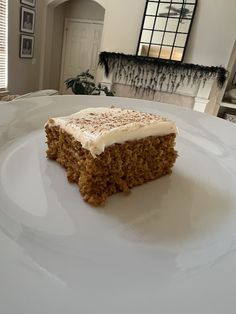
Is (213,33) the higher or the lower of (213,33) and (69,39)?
the higher

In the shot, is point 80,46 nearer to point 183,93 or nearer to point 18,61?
point 18,61

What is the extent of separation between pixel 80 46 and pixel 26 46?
162 cm

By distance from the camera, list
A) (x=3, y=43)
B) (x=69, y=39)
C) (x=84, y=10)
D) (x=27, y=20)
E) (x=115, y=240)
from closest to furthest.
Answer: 1. (x=115, y=240)
2. (x=3, y=43)
3. (x=27, y=20)
4. (x=84, y=10)
5. (x=69, y=39)

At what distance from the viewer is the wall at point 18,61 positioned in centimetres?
405

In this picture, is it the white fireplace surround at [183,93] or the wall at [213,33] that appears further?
the white fireplace surround at [183,93]

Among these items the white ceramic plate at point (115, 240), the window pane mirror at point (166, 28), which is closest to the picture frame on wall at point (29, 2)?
the window pane mirror at point (166, 28)

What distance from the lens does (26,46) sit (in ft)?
15.0

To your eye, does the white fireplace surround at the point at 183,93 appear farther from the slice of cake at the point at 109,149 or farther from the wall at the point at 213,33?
the slice of cake at the point at 109,149

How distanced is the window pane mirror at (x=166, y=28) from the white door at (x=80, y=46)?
5.92ft

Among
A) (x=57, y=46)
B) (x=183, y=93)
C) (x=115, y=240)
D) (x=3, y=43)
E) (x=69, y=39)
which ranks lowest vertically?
(x=115, y=240)

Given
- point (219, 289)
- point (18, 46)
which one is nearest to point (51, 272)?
point (219, 289)

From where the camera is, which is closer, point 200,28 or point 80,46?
point 200,28

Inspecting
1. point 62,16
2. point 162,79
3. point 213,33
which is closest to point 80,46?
point 62,16

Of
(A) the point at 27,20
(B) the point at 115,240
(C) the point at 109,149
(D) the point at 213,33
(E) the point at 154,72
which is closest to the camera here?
(B) the point at 115,240
